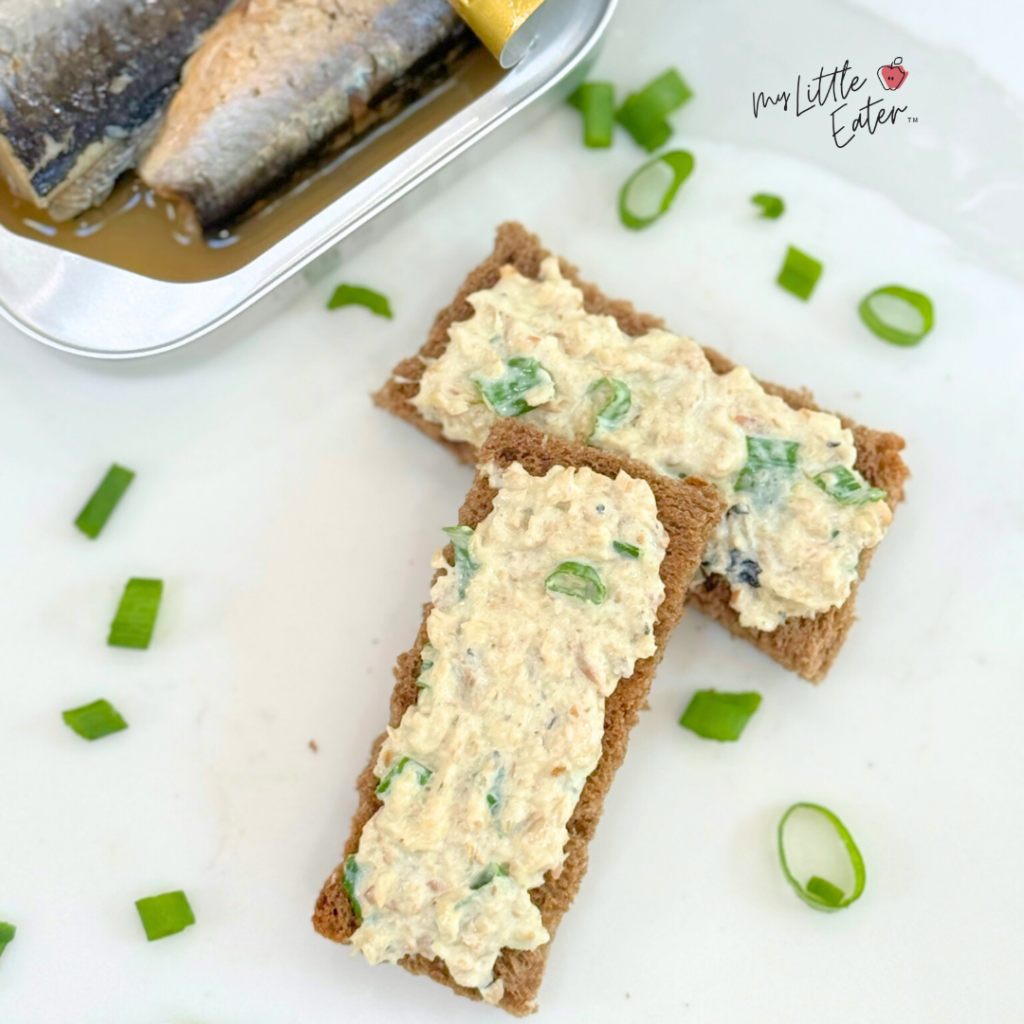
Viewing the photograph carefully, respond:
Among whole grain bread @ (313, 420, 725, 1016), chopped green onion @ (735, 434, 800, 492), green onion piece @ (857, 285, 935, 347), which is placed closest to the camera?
whole grain bread @ (313, 420, 725, 1016)

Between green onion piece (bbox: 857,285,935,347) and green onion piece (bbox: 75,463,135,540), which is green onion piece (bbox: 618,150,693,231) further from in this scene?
green onion piece (bbox: 75,463,135,540)

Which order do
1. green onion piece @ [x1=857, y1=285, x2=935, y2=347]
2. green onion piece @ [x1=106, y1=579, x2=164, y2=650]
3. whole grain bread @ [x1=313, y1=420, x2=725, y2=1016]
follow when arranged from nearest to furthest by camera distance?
whole grain bread @ [x1=313, y1=420, x2=725, y2=1016]
green onion piece @ [x1=106, y1=579, x2=164, y2=650]
green onion piece @ [x1=857, y1=285, x2=935, y2=347]

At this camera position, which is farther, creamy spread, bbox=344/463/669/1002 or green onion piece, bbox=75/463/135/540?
green onion piece, bbox=75/463/135/540

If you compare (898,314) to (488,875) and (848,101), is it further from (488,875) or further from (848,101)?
(488,875)

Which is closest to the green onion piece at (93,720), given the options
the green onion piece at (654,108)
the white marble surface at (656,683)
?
the white marble surface at (656,683)

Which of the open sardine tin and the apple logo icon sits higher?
the apple logo icon

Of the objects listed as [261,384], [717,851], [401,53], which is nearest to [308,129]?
[401,53]

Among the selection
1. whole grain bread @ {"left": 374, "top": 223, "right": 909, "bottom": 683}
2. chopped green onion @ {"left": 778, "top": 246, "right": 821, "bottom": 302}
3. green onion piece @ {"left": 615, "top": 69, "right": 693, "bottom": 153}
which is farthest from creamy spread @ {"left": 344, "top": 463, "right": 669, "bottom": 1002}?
green onion piece @ {"left": 615, "top": 69, "right": 693, "bottom": 153}
